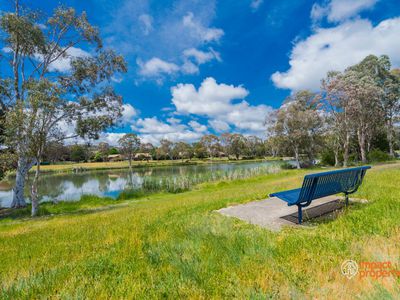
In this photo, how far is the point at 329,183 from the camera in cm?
451

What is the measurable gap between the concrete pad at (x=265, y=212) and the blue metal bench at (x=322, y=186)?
482mm

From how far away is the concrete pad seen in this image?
445 cm

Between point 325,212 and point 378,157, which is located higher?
point 378,157

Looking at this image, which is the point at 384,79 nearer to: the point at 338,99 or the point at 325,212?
the point at 338,99

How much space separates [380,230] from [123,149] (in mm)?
73391

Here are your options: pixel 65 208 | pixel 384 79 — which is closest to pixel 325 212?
pixel 65 208

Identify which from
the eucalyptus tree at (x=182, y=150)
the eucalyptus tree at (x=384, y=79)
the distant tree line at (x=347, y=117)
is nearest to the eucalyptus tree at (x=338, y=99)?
the distant tree line at (x=347, y=117)

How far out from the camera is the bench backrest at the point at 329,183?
13.5 feet

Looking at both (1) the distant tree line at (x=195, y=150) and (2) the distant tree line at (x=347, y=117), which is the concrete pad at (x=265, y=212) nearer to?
(2) the distant tree line at (x=347, y=117)

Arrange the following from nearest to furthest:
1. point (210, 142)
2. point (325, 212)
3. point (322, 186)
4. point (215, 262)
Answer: point (215, 262) → point (322, 186) → point (325, 212) → point (210, 142)

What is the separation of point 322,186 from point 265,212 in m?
1.51

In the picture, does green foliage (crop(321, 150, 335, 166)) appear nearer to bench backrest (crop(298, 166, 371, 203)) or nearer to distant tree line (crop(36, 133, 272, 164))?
bench backrest (crop(298, 166, 371, 203))

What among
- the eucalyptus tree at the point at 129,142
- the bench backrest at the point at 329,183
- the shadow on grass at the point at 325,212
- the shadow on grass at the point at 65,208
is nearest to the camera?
the bench backrest at the point at 329,183

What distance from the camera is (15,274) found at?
2.90 meters
